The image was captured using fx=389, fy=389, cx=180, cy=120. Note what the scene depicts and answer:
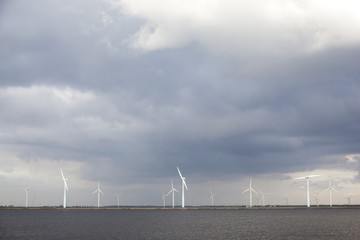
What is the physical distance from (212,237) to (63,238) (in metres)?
41.0

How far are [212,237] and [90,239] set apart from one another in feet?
109

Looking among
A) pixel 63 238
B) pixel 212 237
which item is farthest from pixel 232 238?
pixel 63 238

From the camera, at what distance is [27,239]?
10544cm

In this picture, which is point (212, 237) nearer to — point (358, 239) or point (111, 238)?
point (111, 238)

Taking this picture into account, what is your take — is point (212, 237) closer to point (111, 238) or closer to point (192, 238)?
point (192, 238)

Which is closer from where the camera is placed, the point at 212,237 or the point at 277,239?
the point at 277,239

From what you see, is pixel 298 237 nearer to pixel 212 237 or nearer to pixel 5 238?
pixel 212 237

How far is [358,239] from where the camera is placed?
99.6 metres

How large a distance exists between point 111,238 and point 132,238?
19.1ft

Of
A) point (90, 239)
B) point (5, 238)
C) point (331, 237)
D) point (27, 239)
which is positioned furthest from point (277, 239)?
point (5, 238)

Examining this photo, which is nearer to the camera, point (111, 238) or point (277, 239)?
point (277, 239)

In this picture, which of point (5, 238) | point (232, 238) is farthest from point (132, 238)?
point (5, 238)

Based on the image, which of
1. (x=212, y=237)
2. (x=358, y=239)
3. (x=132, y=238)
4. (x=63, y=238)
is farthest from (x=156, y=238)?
(x=358, y=239)

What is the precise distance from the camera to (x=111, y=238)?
107812mm
